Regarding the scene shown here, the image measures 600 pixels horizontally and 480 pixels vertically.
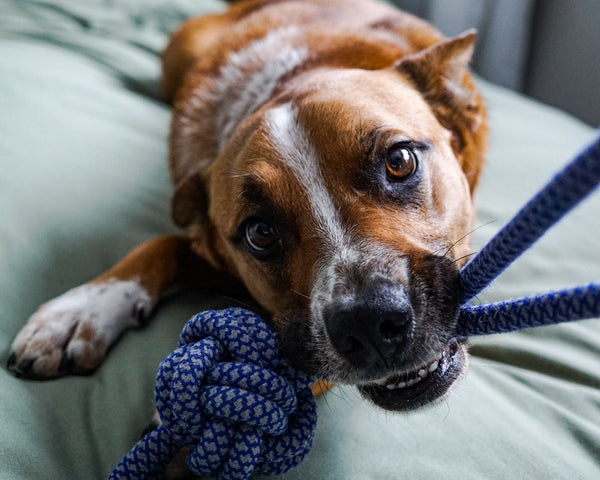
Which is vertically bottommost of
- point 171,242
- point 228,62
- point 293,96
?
point 171,242

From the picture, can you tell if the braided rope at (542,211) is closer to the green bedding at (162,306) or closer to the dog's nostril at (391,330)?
the dog's nostril at (391,330)

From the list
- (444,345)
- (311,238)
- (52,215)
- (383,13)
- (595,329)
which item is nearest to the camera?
(444,345)

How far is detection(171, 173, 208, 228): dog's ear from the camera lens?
193 centimetres

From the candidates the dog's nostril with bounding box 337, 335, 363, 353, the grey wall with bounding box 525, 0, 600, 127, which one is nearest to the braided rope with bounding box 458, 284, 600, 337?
the dog's nostril with bounding box 337, 335, 363, 353

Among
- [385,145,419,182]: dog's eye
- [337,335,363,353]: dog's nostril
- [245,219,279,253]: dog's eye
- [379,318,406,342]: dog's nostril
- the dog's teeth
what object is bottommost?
the dog's teeth

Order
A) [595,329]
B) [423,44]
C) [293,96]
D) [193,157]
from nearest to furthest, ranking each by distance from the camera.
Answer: [595,329] < [293,96] < [193,157] < [423,44]

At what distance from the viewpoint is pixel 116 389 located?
137cm

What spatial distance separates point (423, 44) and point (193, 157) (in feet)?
3.76

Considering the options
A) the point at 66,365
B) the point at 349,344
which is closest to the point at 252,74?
the point at 66,365

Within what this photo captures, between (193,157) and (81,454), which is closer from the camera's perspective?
(81,454)

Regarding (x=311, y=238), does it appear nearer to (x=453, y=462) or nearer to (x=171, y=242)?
(x=453, y=462)

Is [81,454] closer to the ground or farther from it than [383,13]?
closer to the ground

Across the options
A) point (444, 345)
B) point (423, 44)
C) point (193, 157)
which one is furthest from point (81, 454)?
point (423, 44)

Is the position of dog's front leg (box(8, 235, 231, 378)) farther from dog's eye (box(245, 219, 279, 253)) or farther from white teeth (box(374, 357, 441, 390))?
white teeth (box(374, 357, 441, 390))
